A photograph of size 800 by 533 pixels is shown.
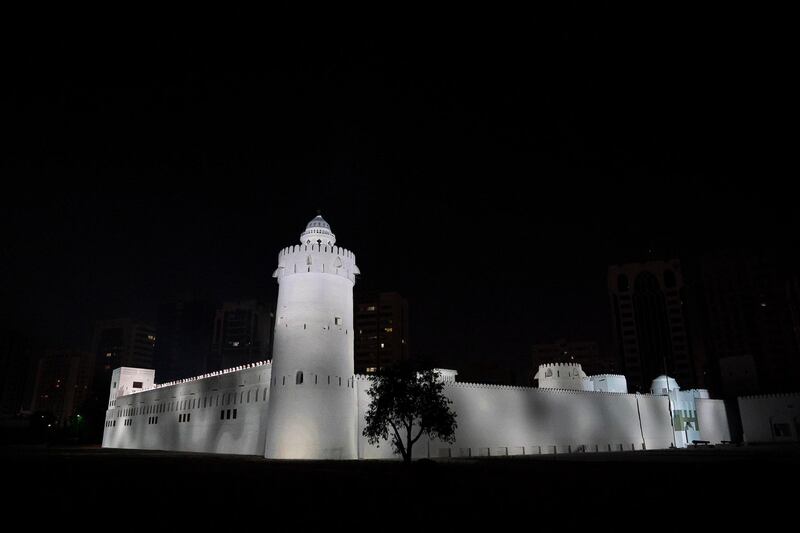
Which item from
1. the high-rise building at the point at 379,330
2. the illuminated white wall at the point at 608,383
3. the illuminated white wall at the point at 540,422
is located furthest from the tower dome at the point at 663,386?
the high-rise building at the point at 379,330

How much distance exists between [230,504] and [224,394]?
41.5 m

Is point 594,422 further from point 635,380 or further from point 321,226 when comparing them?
point 635,380

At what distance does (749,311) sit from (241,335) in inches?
6112

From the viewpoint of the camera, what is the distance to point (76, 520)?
11.4 m

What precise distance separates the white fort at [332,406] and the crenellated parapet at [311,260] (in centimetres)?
9

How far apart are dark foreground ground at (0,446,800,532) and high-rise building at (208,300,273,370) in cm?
16535

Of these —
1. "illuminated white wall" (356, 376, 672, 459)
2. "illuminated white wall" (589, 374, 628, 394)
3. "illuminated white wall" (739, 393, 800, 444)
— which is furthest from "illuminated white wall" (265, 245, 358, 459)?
"illuminated white wall" (739, 393, 800, 444)

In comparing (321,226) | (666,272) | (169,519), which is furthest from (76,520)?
(666,272)

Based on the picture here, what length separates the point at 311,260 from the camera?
145 feet

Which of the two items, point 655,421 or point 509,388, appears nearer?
point 509,388

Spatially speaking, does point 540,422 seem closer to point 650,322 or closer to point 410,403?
point 410,403

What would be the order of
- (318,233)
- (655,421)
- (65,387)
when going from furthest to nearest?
(65,387) → (655,421) → (318,233)

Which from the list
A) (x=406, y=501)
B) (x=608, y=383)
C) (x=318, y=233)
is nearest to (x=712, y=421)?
→ (x=608, y=383)

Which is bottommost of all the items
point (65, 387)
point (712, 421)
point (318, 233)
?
point (712, 421)
